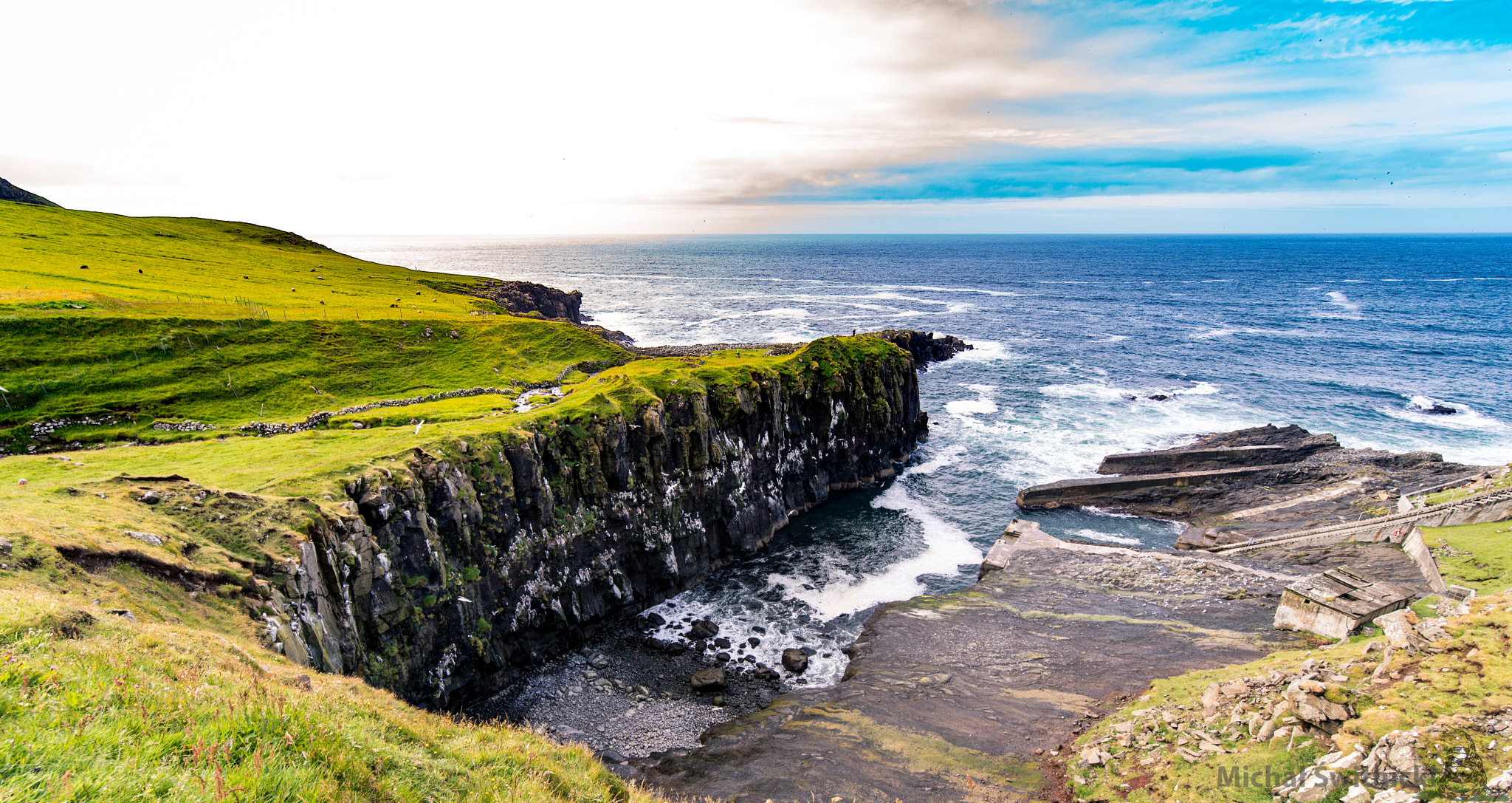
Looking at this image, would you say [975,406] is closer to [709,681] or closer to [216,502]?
[709,681]

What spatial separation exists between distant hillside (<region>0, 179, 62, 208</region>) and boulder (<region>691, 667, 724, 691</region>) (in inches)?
6233

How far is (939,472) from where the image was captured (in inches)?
2411

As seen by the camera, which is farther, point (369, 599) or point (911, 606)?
point (911, 606)

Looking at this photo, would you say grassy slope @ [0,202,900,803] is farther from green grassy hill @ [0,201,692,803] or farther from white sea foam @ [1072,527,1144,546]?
white sea foam @ [1072,527,1144,546]

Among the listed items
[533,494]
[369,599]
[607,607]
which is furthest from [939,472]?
[369,599]

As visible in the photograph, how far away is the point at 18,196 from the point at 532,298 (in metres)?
104

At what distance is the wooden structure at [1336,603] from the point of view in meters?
26.4

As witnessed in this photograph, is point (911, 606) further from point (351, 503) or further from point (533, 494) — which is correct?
point (351, 503)

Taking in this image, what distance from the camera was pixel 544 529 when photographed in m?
35.1

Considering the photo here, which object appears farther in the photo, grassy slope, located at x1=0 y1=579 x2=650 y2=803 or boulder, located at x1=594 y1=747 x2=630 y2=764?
boulder, located at x1=594 y1=747 x2=630 y2=764

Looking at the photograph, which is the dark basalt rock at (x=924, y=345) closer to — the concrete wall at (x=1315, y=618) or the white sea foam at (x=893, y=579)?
the white sea foam at (x=893, y=579)

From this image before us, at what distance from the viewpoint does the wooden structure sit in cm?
2642

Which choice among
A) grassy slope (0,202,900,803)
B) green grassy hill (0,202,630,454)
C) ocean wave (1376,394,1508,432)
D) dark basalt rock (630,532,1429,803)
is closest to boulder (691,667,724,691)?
dark basalt rock (630,532,1429,803)

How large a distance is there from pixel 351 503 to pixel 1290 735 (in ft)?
113
